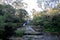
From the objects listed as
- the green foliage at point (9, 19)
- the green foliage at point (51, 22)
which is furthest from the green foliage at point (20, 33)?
the green foliage at point (51, 22)

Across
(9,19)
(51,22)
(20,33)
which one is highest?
(9,19)

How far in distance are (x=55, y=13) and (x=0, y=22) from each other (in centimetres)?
184

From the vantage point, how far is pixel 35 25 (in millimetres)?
5602

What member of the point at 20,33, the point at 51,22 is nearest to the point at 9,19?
the point at 20,33

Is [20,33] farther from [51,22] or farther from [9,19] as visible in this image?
[51,22]

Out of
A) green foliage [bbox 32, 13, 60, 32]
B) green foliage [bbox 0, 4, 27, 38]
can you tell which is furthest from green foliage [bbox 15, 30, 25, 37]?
green foliage [bbox 32, 13, 60, 32]

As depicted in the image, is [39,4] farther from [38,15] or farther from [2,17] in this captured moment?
[2,17]

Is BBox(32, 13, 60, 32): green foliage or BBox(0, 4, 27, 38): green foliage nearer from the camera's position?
BBox(0, 4, 27, 38): green foliage

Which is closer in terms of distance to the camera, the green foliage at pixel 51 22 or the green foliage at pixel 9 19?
the green foliage at pixel 9 19

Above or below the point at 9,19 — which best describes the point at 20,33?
below

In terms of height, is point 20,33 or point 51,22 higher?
point 51,22

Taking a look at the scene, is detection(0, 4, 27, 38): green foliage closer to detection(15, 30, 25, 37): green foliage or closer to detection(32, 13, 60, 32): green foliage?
detection(15, 30, 25, 37): green foliage

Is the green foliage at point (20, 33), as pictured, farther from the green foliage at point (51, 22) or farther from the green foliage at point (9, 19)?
the green foliage at point (51, 22)

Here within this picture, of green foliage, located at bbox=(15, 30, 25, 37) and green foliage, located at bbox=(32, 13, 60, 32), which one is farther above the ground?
green foliage, located at bbox=(32, 13, 60, 32)
